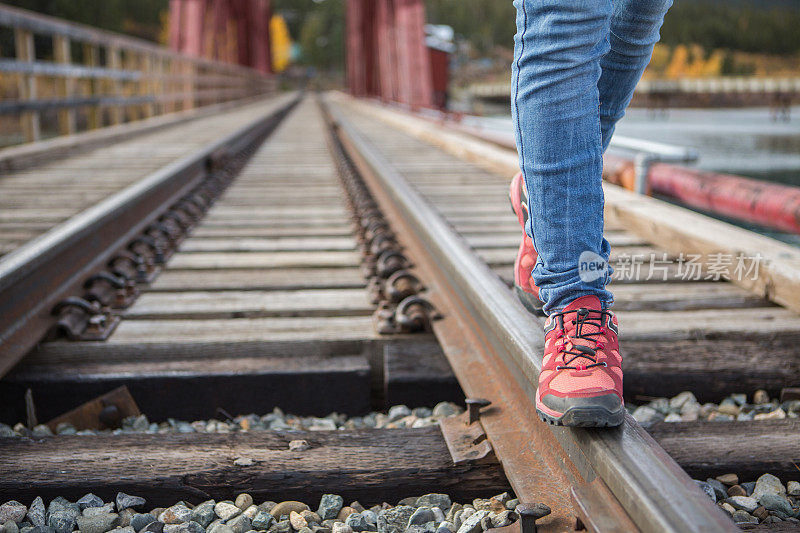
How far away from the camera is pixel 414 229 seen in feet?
10.6

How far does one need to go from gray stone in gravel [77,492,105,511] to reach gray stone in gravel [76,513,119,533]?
43 millimetres

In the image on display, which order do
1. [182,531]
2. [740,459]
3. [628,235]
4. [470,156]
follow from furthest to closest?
[470,156] < [628,235] < [740,459] < [182,531]

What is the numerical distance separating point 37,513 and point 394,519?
1.97ft

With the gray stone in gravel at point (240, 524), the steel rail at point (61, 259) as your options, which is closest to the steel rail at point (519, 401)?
the gray stone in gravel at point (240, 524)

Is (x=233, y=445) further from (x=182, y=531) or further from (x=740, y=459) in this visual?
(x=740, y=459)

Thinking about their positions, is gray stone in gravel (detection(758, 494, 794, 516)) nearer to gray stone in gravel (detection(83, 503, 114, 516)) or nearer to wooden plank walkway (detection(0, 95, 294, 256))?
gray stone in gravel (detection(83, 503, 114, 516))

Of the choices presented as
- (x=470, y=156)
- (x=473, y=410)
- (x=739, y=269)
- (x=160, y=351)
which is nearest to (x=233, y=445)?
(x=473, y=410)

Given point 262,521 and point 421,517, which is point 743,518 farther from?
point 262,521

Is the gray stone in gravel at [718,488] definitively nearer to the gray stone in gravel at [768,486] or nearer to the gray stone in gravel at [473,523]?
the gray stone in gravel at [768,486]

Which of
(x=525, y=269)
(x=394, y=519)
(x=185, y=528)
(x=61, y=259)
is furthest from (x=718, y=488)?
(x=61, y=259)

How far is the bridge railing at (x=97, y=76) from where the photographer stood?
578cm

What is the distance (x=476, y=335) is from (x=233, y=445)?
72 cm

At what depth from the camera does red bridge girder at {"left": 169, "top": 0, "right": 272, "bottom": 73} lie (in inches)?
550

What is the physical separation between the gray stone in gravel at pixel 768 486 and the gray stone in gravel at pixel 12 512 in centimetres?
125
